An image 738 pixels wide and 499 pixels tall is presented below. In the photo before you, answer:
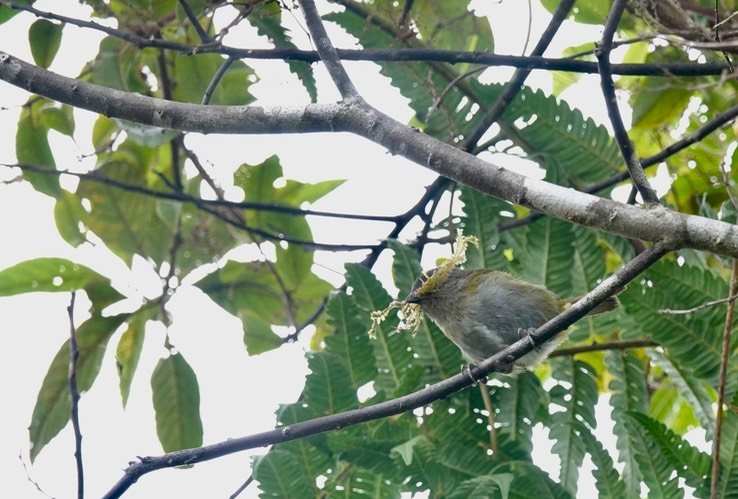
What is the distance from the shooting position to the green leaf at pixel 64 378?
4.16 m

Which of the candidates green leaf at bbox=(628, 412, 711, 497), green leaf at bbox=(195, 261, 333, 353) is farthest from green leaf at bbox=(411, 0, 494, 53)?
green leaf at bbox=(628, 412, 711, 497)

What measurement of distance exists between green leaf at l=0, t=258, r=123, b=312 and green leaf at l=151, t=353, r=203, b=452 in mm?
461

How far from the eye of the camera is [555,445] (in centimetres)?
362

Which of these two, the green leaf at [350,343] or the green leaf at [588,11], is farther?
the green leaf at [588,11]

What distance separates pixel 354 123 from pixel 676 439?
70.2 inches

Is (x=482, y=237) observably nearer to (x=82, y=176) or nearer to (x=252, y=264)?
(x=252, y=264)

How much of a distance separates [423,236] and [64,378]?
1.94 m

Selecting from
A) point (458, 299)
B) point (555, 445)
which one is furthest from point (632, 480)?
point (458, 299)

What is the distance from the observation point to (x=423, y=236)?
4.28 meters

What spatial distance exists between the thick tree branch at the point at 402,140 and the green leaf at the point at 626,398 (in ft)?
4.92

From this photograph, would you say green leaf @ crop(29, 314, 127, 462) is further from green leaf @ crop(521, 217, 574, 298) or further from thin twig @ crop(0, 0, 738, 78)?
green leaf @ crop(521, 217, 574, 298)

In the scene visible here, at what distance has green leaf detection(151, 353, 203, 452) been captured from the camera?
4.39 metres

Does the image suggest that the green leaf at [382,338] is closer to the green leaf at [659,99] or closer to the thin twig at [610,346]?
the thin twig at [610,346]

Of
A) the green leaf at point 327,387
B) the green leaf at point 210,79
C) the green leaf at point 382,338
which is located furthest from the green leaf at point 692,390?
the green leaf at point 210,79
